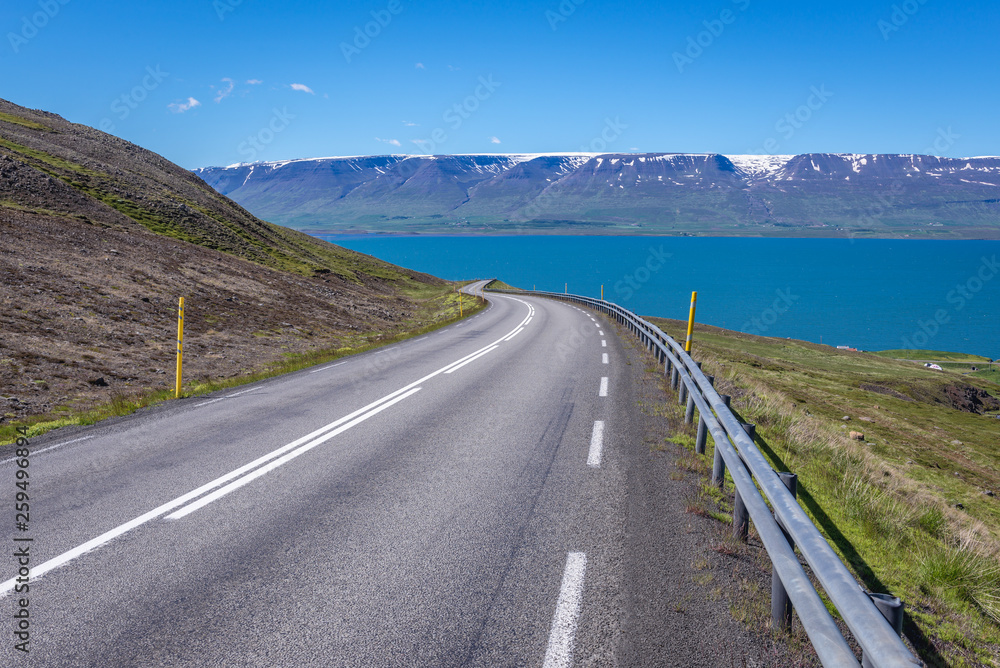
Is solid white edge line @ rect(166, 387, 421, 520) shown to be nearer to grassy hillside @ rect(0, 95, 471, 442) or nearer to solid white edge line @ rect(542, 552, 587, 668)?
solid white edge line @ rect(542, 552, 587, 668)

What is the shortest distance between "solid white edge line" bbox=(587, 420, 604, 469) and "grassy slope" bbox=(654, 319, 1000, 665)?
7.28 ft

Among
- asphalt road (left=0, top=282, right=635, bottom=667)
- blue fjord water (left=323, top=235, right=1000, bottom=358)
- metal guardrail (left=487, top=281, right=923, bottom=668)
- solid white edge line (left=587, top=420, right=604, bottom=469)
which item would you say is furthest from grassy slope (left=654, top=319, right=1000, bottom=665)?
blue fjord water (left=323, top=235, right=1000, bottom=358)

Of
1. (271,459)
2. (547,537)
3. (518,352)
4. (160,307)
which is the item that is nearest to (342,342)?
(160,307)

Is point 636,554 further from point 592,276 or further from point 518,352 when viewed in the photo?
point 592,276

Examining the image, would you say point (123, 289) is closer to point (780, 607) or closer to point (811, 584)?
point (780, 607)

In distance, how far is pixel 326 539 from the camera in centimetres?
465

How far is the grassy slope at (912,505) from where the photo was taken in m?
3.84

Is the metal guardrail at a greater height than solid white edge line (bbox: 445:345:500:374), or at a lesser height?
greater

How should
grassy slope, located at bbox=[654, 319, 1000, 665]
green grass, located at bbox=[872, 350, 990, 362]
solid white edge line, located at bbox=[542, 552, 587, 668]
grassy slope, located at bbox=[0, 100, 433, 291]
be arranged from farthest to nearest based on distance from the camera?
green grass, located at bbox=[872, 350, 990, 362] < grassy slope, located at bbox=[0, 100, 433, 291] < grassy slope, located at bbox=[654, 319, 1000, 665] < solid white edge line, located at bbox=[542, 552, 587, 668]

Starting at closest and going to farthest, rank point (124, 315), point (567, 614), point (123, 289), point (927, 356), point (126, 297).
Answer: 1. point (567, 614)
2. point (124, 315)
3. point (126, 297)
4. point (123, 289)
5. point (927, 356)

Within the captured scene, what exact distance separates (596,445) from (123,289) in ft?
69.4

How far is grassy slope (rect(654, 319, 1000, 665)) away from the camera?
3.84 m

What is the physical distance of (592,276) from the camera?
151 metres

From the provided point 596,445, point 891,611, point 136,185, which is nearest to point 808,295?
point 136,185
